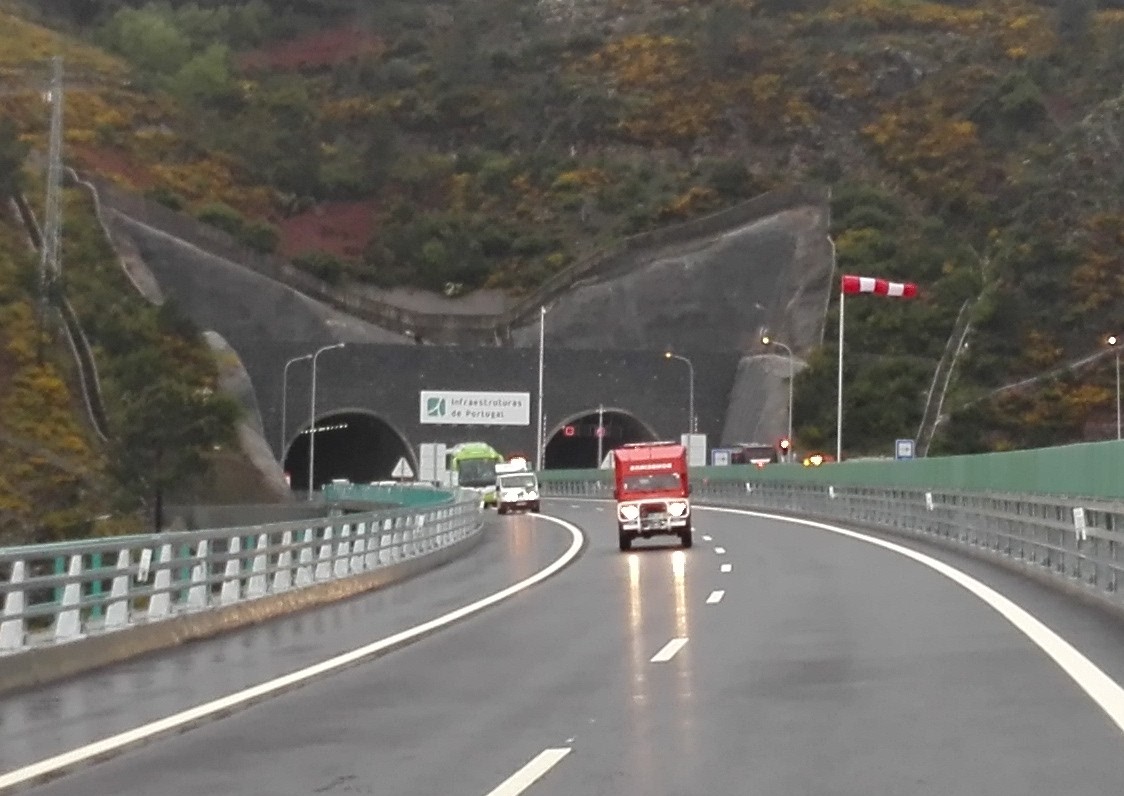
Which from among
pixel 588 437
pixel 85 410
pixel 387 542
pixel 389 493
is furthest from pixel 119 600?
pixel 588 437

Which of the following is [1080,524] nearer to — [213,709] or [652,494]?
[213,709]

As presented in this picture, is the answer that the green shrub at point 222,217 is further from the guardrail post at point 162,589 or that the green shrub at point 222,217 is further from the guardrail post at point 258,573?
the guardrail post at point 162,589

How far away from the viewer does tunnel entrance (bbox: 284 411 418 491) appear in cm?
10862

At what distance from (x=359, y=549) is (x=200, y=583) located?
8.94m

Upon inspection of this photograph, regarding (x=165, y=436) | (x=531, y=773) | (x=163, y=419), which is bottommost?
(x=531, y=773)

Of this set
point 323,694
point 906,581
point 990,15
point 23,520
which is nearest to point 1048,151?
point 990,15

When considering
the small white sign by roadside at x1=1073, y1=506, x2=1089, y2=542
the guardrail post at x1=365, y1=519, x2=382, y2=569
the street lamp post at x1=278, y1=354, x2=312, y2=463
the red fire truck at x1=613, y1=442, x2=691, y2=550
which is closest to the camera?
the small white sign by roadside at x1=1073, y1=506, x2=1089, y2=542

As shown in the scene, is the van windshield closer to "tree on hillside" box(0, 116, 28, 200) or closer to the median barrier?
the median barrier

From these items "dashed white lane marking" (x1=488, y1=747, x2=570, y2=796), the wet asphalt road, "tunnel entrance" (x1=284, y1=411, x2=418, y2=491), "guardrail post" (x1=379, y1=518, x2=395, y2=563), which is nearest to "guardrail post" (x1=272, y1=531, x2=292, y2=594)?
the wet asphalt road

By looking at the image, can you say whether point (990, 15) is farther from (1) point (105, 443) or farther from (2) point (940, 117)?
(1) point (105, 443)

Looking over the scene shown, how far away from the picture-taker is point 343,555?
2969cm

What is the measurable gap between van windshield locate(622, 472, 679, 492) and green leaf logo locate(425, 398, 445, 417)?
5302 cm

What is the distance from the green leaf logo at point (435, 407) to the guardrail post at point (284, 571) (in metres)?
69.6

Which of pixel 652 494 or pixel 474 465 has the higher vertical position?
pixel 474 465
